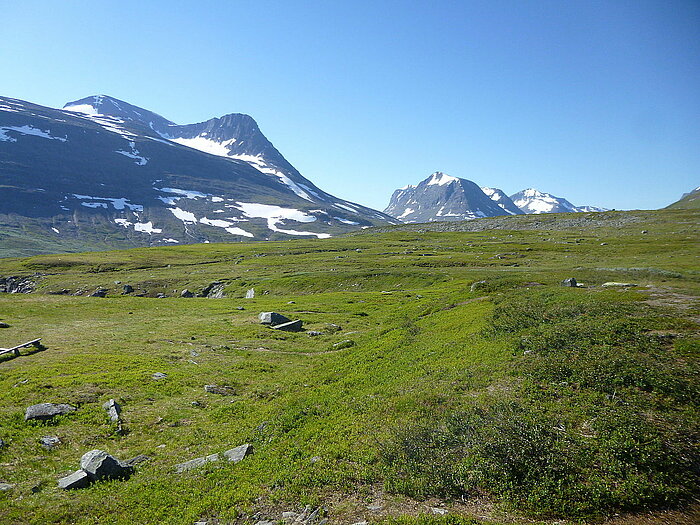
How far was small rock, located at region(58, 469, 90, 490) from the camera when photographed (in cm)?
1528

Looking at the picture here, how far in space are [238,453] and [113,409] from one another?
10.2 metres

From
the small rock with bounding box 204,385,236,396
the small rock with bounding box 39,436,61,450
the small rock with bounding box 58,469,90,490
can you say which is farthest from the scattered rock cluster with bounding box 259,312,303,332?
the small rock with bounding box 58,469,90,490

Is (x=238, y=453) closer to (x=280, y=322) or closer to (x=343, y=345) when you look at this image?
(x=343, y=345)

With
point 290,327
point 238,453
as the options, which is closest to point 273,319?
point 290,327

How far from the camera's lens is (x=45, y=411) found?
21.1 m

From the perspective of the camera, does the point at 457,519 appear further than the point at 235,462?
No

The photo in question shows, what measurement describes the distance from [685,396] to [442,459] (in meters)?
10.7

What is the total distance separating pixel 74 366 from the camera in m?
29.3

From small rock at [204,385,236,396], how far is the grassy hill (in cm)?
41

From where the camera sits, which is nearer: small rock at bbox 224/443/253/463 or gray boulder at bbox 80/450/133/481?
gray boulder at bbox 80/450/133/481

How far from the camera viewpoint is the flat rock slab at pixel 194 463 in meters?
16.9

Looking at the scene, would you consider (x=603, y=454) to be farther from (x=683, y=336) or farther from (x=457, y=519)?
(x=683, y=336)

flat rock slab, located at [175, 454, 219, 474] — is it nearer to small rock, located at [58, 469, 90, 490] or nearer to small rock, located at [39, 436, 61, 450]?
small rock, located at [58, 469, 90, 490]

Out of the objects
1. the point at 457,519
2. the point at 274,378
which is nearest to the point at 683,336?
the point at 457,519
